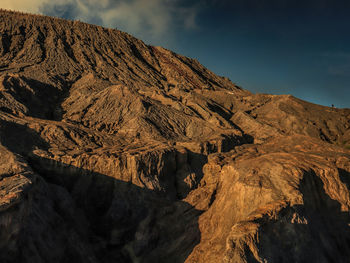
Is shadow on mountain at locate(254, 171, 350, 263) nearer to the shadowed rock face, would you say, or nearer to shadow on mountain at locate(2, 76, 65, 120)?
the shadowed rock face

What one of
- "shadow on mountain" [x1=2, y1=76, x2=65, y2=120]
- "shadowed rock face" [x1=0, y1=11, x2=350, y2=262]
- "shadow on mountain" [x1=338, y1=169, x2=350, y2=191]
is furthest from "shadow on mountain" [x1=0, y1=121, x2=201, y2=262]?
"shadow on mountain" [x1=2, y1=76, x2=65, y2=120]

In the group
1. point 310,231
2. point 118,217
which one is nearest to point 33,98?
point 118,217

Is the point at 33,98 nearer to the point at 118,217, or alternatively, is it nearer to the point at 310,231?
the point at 118,217

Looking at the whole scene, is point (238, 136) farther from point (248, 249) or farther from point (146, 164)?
point (248, 249)

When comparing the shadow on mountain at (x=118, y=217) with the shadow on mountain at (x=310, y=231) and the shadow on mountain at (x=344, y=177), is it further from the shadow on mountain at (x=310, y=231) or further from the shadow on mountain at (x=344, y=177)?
the shadow on mountain at (x=344, y=177)

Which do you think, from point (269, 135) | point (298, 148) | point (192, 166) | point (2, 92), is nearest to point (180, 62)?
point (269, 135)

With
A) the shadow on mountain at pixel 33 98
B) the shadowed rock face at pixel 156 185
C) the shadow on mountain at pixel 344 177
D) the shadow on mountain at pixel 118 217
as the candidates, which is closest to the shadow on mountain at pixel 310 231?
the shadowed rock face at pixel 156 185
